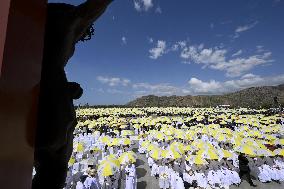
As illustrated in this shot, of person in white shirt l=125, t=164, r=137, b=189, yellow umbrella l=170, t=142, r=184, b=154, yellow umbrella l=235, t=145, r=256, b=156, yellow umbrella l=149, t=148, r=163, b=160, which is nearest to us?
person in white shirt l=125, t=164, r=137, b=189

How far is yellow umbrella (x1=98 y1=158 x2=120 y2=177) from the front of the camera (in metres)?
14.7

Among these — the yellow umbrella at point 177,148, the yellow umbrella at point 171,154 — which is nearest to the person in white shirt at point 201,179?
the yellow umbrella at point 171,154

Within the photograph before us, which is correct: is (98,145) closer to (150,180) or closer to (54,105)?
(150,180)

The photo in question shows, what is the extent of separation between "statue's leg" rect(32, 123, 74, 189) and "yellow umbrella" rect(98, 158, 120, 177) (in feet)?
42.8

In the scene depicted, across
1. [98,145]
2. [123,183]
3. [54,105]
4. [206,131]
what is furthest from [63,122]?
[206,131]

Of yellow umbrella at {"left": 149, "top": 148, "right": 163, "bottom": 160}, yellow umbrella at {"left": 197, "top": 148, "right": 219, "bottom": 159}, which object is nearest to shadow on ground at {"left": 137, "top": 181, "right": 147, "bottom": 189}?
yellow umbrella at {"left": 149, "top": 148, "right": 163, "bottom": 160}

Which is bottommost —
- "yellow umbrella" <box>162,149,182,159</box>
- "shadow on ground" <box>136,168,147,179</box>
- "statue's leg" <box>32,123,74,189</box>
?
"shadow on ground" <box>136,168,147,179</box>

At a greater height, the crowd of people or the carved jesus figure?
the carved jesus figure

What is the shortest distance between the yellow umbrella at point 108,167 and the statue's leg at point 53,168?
→ 13.1m

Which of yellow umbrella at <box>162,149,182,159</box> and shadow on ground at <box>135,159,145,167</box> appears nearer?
yellow umbrella at <box>162,149,182,159</box>

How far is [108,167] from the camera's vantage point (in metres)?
14.9

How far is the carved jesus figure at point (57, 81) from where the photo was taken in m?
1.67

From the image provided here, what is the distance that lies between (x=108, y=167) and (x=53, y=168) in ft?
43.9

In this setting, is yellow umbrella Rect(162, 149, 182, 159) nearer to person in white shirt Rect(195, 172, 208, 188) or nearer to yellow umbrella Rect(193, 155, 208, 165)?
yellow umbrella Rect(193, 155, 208, 165)
